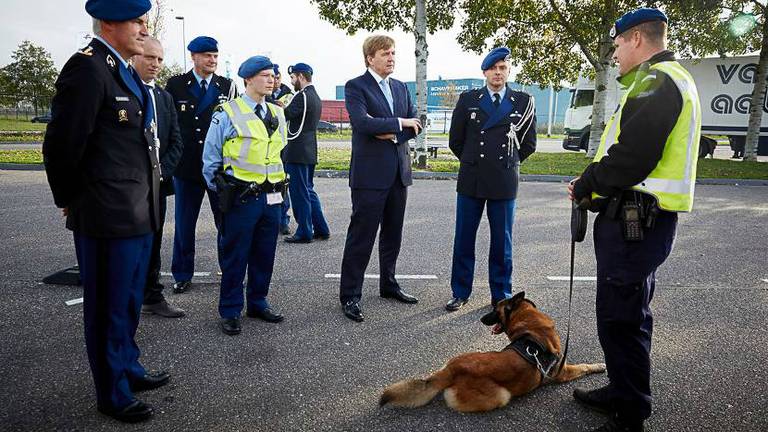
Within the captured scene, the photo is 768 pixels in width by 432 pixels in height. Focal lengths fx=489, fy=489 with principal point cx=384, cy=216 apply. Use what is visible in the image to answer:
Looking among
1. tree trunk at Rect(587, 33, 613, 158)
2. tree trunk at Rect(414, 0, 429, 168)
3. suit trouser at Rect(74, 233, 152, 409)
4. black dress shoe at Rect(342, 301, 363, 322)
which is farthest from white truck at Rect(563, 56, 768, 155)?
suit trouser at Rect(74, 233, 152, 409)

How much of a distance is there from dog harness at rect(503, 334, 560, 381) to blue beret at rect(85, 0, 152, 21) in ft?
9.18

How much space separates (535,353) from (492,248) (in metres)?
1.64

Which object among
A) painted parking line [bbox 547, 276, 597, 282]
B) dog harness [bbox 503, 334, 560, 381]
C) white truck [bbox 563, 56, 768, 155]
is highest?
white truck [bbox 563, 56, 768, 155]

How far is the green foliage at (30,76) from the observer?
35406 millimetres

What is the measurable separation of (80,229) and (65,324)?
1845 millimetres

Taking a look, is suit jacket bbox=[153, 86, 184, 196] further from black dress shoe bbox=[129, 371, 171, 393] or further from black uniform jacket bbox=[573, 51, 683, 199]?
black uniform jacket bbox=[573, 51, 683, 199]

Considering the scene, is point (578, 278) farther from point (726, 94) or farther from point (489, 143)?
point (726, 94)

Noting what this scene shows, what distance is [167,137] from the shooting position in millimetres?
4105

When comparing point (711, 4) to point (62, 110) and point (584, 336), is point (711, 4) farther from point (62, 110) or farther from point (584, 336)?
point (62, 110)

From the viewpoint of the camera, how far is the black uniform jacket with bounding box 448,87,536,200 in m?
4.35

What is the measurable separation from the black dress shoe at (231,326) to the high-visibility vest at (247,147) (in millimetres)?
1124

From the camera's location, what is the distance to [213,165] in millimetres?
3928

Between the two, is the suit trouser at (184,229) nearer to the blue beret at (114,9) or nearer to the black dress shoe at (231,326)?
the black dress shoe at (231,326)

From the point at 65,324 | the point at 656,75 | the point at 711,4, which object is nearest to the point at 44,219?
the point at 65,324
